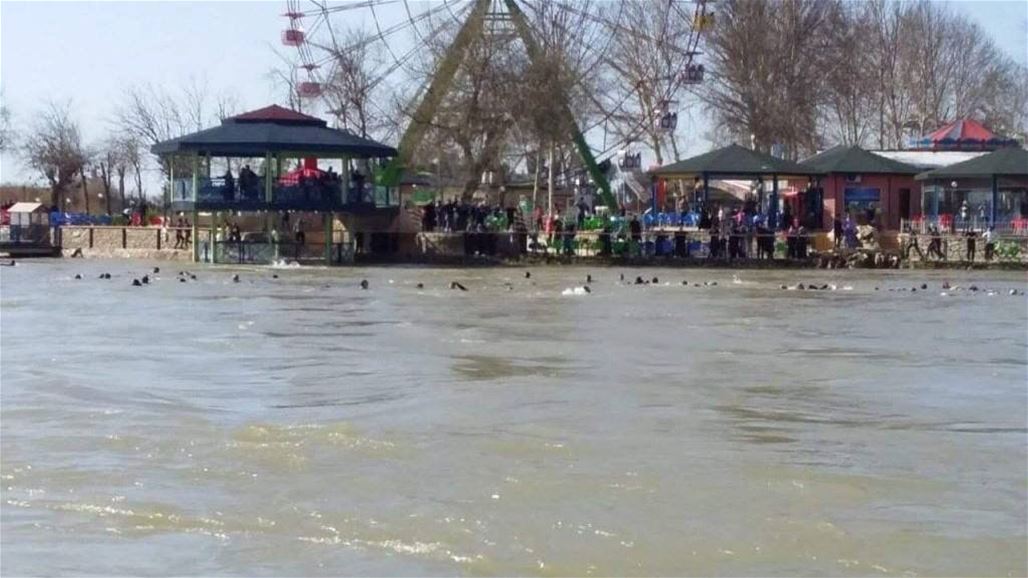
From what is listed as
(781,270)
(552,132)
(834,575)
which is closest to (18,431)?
(834,575)

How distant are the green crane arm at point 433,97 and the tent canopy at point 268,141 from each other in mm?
5050

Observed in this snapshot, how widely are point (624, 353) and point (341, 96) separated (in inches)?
1624

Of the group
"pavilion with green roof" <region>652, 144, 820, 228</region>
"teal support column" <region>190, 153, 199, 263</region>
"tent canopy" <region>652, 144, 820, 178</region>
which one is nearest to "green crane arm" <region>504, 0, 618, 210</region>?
"pavilion with green roof" <region>652, 144, 820, 228</region>

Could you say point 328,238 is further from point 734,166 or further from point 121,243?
point 734,166

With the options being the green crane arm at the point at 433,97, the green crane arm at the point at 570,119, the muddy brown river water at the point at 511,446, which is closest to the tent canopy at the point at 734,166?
the green crane arm at the point at 570,119

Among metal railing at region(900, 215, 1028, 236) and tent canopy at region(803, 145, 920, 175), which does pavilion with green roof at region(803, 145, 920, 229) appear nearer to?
tent canopy at region(803, 145, 920, 175)

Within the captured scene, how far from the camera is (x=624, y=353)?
788 inches

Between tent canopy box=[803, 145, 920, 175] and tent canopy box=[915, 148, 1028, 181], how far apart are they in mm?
1664

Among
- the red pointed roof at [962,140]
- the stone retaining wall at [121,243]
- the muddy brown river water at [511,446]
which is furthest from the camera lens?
the red pointed roof at [962,140]

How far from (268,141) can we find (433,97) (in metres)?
8.88

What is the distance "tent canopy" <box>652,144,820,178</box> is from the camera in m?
Answer: 45.5

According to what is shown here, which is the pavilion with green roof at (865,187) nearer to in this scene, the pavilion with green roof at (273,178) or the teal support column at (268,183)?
the pavilion with green roof at (273,178)

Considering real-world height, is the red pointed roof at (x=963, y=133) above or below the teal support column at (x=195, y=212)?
above

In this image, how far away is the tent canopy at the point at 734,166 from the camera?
45469 mm
